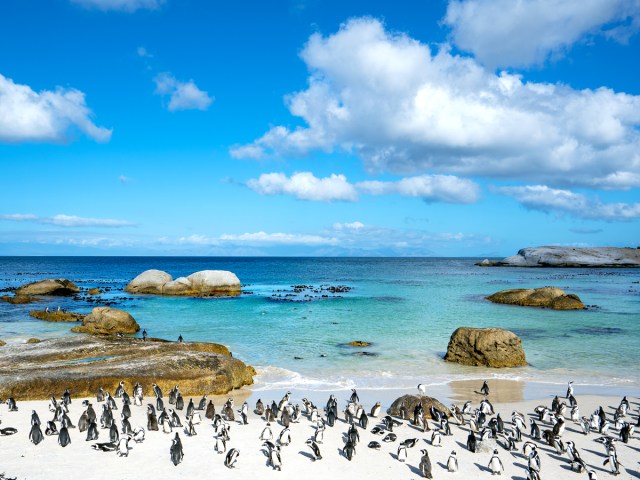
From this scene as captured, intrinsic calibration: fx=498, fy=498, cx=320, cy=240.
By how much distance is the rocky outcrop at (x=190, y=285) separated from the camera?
65.0m

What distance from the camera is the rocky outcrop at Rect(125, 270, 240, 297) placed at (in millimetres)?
65000

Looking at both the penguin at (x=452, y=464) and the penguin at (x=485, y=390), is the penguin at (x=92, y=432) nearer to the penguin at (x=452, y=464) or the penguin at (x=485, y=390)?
the penguin at (x=452, y=464)

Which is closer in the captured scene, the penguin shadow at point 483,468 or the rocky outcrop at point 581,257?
the penguin shadow at point 483,468

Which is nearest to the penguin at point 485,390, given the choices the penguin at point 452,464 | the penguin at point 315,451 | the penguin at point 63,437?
the penguin at point 452,464

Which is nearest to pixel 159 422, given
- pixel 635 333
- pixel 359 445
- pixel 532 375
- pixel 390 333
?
pixel 359 445

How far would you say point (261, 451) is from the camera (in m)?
14.4

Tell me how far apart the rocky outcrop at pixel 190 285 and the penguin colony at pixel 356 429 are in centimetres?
4660

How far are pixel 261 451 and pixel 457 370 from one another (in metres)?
14.6

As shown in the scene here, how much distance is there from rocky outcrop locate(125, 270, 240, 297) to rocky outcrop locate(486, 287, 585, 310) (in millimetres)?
34312

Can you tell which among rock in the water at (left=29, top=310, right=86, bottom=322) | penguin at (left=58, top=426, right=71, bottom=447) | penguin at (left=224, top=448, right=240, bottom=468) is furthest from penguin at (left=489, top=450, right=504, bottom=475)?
rock in the water at (left=29, top=310, right=86, bottom=322)

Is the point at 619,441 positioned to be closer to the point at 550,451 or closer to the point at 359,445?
the point at 550,451

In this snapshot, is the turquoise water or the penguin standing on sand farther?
the turquoise water

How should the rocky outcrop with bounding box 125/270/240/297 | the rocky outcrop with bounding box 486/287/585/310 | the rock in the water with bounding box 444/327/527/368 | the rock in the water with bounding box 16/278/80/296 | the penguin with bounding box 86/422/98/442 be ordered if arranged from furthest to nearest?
the rocky outcrop with bounding box 125/270/240/297
the rock in the water with bounding box 16/278/80/296
the rocky outcrop with bounding box 486/287/585/310
the rock in the water with bounding box 444/327/527/368
the penguin with bounding box 86/422/98/442

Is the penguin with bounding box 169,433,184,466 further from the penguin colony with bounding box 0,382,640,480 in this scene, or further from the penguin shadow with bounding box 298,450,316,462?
the penguin shadow with bounding box 298,450,316,462
